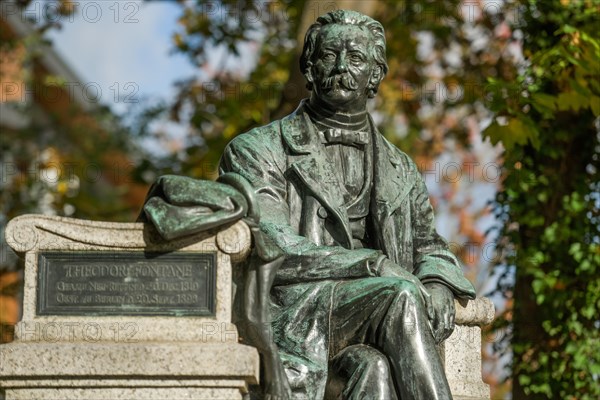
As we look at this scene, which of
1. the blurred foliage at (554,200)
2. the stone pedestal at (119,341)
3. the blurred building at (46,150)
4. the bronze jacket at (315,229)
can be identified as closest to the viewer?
the stone pedestal at (119,341)

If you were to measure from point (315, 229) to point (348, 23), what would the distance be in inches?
46.5

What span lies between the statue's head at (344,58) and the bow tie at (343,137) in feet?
0.53

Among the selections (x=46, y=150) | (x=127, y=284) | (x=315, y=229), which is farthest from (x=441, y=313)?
(x=46, y=150)

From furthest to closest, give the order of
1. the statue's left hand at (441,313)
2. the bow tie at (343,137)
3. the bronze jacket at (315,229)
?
1. the bow tie at (343,137)
2. the statue's left hand at (441,313)
3. the bronze jacket at (315,229)

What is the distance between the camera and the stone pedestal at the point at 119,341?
20.3 feet

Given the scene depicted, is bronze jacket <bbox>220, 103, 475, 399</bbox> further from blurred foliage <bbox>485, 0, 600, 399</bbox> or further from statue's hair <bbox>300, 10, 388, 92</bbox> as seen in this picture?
blurred foliage <bbox>485, 0, 600, 399</bbox>

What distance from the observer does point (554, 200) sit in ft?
37.9

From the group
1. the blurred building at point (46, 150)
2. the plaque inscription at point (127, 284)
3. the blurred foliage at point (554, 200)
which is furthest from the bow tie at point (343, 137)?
the blurred building at point (46, 150)

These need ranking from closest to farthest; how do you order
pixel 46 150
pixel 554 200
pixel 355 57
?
pixel 355 57 < pixel 554 200 < pixel 46 150

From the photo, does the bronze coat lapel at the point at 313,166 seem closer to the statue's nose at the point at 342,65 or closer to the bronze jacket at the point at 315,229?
the bronze jacket at the point at 315,229

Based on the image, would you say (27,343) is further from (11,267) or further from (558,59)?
(11,267)

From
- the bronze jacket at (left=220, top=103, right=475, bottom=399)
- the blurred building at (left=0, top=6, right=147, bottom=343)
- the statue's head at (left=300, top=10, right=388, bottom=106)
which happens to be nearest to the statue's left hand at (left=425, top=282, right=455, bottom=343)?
the bronze jacket at (left=220, top=103, right=475, bottom=399)

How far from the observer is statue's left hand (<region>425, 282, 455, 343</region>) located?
277 inches

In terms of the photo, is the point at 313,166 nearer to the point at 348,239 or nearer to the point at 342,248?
the point at 348,239
